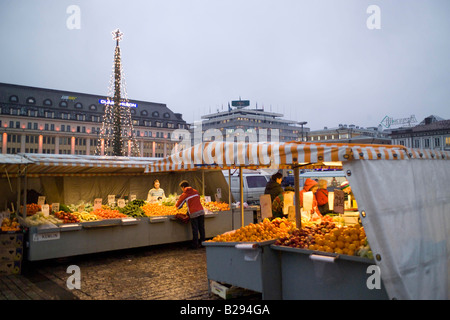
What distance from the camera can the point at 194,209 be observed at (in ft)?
31.2

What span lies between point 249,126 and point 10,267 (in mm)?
117405

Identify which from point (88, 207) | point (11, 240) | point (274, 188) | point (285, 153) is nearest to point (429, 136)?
point (274, 188)

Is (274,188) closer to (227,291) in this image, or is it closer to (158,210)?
(158,210)

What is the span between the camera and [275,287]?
4.89m

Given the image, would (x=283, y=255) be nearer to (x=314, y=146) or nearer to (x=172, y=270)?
(x=314, y=146)

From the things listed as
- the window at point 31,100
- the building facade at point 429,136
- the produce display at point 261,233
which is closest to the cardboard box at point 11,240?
the produce display at point 261,233

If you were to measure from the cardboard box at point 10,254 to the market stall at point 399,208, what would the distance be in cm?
572

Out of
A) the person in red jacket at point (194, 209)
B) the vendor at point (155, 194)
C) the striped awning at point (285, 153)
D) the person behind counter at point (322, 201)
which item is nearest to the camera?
the striped awning at point (285, 153)

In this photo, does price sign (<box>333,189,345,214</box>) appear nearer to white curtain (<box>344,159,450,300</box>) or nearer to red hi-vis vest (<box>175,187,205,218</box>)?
white curtain (<box>344,159,450,300</box>)

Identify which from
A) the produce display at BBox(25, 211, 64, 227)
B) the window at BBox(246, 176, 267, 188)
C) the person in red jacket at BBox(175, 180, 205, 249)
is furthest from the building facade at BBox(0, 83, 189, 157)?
the produce display at BBox(25, 211, 64, 227)

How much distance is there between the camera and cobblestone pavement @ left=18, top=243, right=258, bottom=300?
5895mm

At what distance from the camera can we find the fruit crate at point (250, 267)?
4.84 m

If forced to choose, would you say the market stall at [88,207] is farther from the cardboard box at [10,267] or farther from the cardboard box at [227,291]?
the cardboard box at [227,291]
